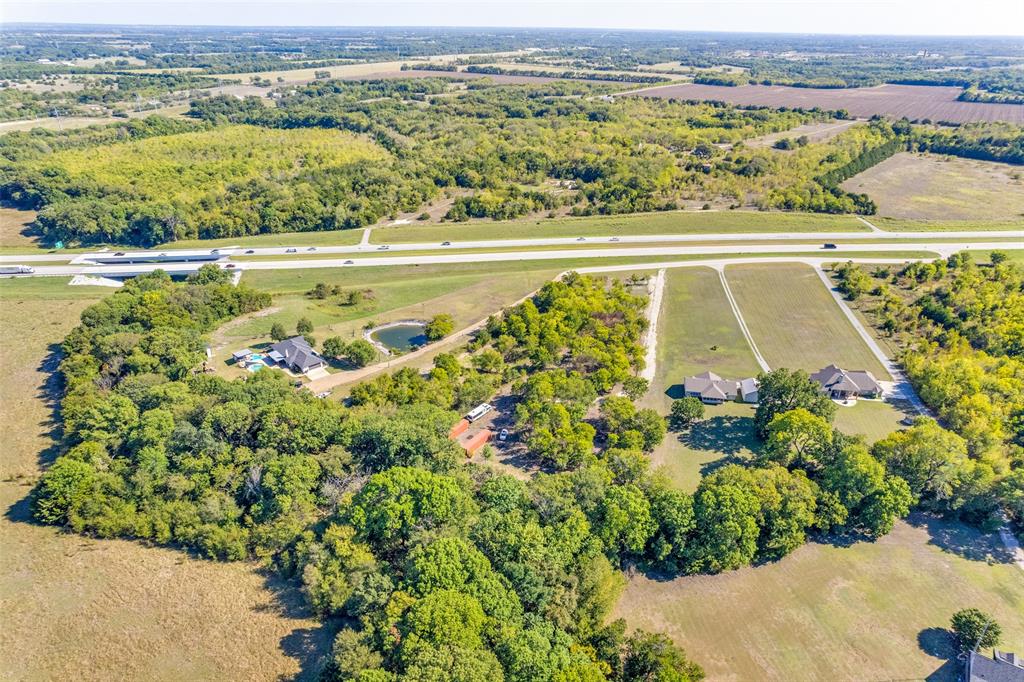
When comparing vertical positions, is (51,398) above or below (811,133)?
below

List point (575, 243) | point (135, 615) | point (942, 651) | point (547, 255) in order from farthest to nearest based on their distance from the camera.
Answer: point (575, 243), point (547, 255), point (135, 615), point (942, 651)

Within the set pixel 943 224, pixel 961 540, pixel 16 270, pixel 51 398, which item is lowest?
pixel 961 540

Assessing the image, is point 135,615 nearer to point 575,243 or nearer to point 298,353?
point 298,353

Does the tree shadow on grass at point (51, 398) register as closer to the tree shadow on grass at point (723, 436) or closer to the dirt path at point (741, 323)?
the tree shadow on grass at point (723, 436)

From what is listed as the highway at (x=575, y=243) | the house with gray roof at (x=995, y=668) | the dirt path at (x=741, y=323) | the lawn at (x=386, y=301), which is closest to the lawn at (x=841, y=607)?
the house with gray roof at (x=995, y=668)

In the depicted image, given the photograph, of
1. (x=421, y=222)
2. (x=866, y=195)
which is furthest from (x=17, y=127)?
(x=866, y=195)

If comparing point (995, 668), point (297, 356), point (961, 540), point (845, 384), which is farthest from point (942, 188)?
point (297, 356)
